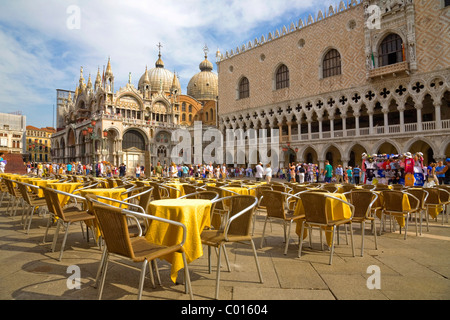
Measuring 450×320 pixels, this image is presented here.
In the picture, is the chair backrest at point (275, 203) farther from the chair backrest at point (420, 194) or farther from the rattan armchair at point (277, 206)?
the chair backrest at point (420, 194)

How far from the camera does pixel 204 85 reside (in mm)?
53750

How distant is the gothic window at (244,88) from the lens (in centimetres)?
3359

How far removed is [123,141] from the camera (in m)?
40.4

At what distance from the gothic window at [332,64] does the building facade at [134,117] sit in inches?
809

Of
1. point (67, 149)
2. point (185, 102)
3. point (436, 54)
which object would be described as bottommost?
point (67, 149)

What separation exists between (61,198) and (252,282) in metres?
3.92

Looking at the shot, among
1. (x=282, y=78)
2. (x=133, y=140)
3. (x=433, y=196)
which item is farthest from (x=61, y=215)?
(x=133, y=140)

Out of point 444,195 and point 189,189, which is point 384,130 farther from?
point 189,189

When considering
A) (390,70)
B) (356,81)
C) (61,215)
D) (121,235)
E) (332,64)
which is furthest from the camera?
(332,64)

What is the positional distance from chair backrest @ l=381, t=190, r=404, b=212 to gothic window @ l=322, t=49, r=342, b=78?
22.8 m

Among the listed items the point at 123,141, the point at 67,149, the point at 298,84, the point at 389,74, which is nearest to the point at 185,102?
the point at 123,141

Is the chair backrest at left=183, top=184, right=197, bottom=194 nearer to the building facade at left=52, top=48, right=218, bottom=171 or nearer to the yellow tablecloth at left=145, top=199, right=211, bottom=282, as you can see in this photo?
the yellow tablecloth at left=145, top=199, right=211, bottom=282

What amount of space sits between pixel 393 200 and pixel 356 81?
21.4m
